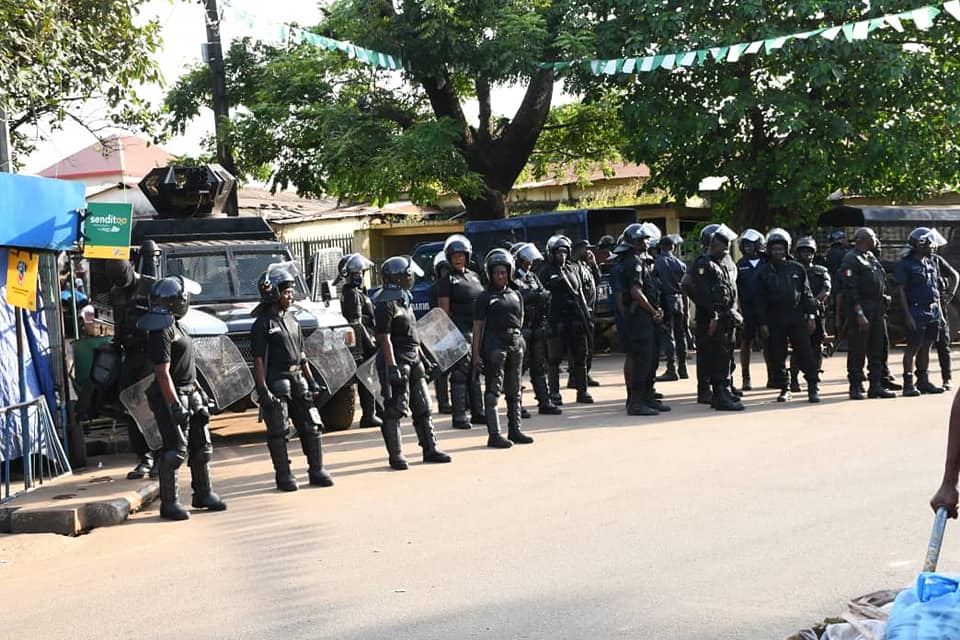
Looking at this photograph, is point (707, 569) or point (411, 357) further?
point (411, 357)

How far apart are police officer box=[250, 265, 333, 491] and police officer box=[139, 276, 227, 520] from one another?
646 mm

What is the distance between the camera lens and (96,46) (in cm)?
1224

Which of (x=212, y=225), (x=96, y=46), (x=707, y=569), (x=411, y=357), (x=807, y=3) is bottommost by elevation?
(x=707, y=569)

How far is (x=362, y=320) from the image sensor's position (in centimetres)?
1359

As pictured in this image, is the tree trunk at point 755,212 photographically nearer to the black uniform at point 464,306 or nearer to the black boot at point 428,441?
the black uniform at point 464,306

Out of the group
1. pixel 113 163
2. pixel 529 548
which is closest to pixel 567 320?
pixel 529 548

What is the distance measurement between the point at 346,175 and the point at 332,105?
1.56 metres

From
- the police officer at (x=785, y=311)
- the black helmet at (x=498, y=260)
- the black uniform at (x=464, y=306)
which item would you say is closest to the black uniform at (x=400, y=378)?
the black helmet at (x=498, y=260)

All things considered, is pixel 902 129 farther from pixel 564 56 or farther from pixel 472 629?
pixel 472 629

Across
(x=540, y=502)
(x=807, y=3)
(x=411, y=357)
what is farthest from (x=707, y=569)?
(x=807, y=3)

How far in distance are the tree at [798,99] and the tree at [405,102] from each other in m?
1.84

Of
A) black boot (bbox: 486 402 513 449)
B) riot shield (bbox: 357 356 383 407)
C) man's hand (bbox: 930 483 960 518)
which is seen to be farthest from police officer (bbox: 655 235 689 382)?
man's hand (bbox: 930 483 960 518)

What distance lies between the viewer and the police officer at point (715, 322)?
13.0 m

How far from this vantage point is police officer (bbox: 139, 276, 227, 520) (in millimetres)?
8594
